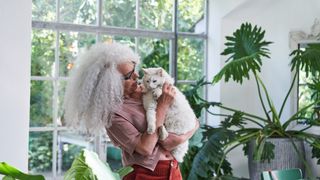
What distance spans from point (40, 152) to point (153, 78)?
205 cm

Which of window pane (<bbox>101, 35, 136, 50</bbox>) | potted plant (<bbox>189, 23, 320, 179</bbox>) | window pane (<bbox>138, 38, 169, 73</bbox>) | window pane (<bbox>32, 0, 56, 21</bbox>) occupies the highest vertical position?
window pane (<bbox>32, 0, 56, 21</bbox>)

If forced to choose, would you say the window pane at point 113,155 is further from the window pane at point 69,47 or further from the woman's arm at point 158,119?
the woman's arm at point 158,119

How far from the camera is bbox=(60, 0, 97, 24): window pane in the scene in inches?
159

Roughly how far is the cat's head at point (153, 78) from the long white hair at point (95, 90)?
11 centimetres

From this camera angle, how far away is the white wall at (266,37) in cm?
454

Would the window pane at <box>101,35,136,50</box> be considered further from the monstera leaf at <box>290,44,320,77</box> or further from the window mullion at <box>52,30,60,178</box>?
the monstera leaf at <box>290,44,320,77</box>

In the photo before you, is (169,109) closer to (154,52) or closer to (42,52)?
(42,52)

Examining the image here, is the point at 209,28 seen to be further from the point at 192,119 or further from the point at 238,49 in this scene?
the point at 192,119

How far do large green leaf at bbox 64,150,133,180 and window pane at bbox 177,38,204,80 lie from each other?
337cm

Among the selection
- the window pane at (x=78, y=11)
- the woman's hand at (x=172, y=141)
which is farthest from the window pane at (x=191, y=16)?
the woman's hand at (x=172, y=141)

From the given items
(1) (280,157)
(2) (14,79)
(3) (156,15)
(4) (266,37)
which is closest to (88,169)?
(2) (14,79)

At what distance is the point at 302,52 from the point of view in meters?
3.84

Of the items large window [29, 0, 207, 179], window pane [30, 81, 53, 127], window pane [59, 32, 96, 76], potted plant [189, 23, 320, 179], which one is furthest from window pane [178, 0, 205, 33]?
window pane [30, 81, 53, 127]

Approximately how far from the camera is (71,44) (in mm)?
4070
